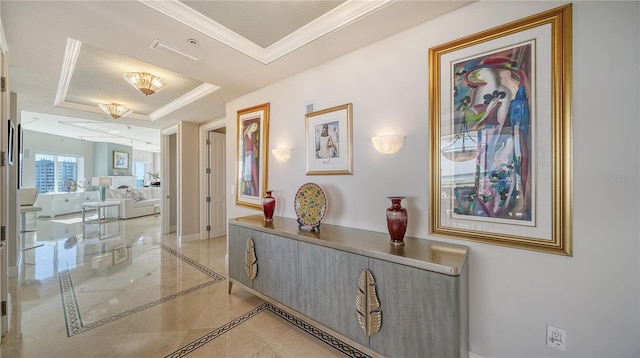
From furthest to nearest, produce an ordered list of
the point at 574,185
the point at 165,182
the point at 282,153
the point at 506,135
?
the point at 165,182 → the point at 282,153 → the point at 506,135 → the point at 574,185

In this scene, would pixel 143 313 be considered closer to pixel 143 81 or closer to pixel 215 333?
pixel 215 333

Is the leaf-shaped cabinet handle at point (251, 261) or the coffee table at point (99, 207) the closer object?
the leaf-shaped cabinet handle at point (251, 261)

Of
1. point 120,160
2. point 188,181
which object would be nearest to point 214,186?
point 188,181

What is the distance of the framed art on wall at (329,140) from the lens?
229cm

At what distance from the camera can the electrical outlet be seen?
1368 millimetres

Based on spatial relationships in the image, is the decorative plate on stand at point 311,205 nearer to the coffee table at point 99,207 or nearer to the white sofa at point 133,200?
the coffee table at point 99,207

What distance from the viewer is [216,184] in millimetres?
5270

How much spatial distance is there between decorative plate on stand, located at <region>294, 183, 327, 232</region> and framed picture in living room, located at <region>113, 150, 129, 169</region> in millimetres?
11024

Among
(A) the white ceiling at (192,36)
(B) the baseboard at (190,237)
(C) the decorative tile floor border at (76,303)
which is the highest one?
(A) the white ceiling at (192,36)

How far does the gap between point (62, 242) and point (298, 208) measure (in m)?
5.47

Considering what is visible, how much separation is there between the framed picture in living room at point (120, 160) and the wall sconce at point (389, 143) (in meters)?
11.8

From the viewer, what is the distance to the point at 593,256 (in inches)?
Result: 50.8

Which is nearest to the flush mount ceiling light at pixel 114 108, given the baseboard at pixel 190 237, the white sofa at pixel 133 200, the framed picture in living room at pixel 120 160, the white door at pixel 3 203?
the white door at pixel 3 203

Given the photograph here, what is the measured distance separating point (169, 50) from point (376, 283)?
2583 millimetres
